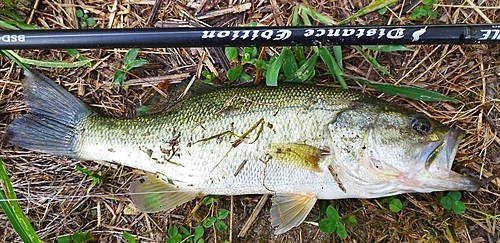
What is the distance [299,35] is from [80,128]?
56.1 inches

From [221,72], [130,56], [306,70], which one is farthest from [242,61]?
[130,56]

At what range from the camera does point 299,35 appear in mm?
2346

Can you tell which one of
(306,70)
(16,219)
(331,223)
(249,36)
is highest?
(249,36)

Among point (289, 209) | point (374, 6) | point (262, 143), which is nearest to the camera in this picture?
point (262, 143)

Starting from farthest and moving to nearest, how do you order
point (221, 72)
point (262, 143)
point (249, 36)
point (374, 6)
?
point (221, 72) < point (374, 6) < point (262, 143) < point (249, 36)

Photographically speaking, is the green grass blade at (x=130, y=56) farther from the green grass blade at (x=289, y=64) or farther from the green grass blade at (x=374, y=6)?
the green grass blade at (x=374, y=6)

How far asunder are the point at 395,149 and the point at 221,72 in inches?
45.5

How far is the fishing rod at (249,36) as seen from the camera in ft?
7.58

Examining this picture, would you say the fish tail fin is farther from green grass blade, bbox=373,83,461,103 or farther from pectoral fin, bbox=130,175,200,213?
green grass blade, bbox=373,83,461,103

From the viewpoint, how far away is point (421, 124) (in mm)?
2498

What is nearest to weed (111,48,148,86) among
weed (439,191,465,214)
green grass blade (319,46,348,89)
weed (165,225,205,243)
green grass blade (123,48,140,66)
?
green grass blade (123,48,140,66)

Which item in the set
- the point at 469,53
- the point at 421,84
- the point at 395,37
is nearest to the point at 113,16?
the point at 395,37

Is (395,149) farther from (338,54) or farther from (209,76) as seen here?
(209,76)

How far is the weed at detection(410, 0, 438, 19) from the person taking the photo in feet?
9.27
